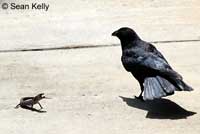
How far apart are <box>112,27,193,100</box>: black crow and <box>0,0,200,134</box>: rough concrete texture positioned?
0.82 ft

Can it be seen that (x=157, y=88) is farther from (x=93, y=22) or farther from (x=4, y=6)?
(x=4, y=6)

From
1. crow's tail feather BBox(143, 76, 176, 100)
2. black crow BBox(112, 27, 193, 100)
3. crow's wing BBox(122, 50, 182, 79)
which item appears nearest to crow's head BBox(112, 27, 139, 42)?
black crow BBox(112, 27, 193, 100)

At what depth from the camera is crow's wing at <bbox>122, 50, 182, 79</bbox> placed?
22.5 feet

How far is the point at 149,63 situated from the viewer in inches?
274

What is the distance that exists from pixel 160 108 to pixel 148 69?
1.29 ft

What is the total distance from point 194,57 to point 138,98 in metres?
1.47

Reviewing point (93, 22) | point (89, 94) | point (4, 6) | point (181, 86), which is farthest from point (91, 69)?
point (4, 6)

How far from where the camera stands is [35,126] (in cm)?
650

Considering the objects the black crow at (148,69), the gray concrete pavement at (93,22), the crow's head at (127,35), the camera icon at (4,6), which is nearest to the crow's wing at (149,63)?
the black crow at (148,69)

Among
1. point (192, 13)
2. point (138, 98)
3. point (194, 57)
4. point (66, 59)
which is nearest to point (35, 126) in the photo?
point (138, 98)

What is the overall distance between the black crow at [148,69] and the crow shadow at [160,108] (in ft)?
0.28

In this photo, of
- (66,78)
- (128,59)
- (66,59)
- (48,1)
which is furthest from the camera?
(48,1)

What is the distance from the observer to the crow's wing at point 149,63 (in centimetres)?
686

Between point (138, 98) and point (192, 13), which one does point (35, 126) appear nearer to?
point (138, 98)
